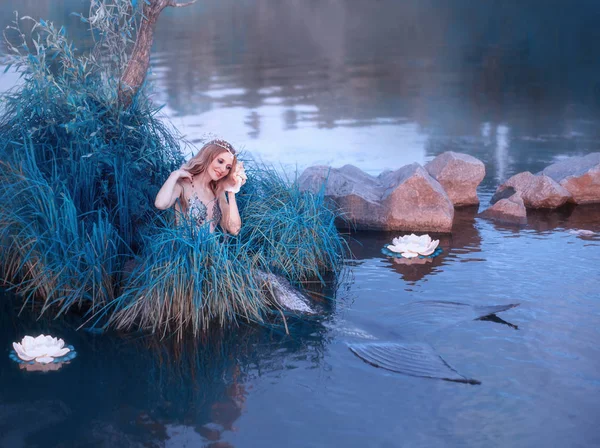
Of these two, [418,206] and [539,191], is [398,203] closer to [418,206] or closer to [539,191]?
[418,206]

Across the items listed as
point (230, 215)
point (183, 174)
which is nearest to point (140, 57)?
point (183, 174)

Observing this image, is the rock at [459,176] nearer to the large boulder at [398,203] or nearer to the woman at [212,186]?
the large boulder at [398,203]

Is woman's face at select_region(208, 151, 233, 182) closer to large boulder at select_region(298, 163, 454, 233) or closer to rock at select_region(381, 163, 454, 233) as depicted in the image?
large boulder at select_region(298, 163, 454, 233)

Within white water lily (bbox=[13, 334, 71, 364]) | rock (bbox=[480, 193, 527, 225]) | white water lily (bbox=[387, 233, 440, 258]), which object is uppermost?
rock (bbox=[480, 193, 527, 225])

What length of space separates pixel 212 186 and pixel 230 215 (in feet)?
0.89

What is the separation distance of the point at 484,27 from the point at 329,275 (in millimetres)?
21301

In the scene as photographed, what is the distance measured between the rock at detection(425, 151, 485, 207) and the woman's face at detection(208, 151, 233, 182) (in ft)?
9.88

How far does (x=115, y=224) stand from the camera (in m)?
5.74

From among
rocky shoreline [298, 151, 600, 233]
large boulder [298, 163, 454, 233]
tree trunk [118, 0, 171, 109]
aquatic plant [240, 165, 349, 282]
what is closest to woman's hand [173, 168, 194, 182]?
aquatic plant [240, 165, 349, 282]

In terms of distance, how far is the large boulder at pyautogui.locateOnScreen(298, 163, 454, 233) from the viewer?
700 cm

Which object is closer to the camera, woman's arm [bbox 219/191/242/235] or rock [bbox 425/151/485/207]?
woman's arm [bbox 219/191/242/235]

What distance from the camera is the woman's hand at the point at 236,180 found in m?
5.38

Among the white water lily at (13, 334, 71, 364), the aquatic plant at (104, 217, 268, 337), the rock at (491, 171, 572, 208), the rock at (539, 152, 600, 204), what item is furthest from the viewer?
the rock at (539, 152, 600, 204)

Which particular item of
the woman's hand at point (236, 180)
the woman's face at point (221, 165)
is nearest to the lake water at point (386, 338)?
the woman's hand at point (236, 180)
